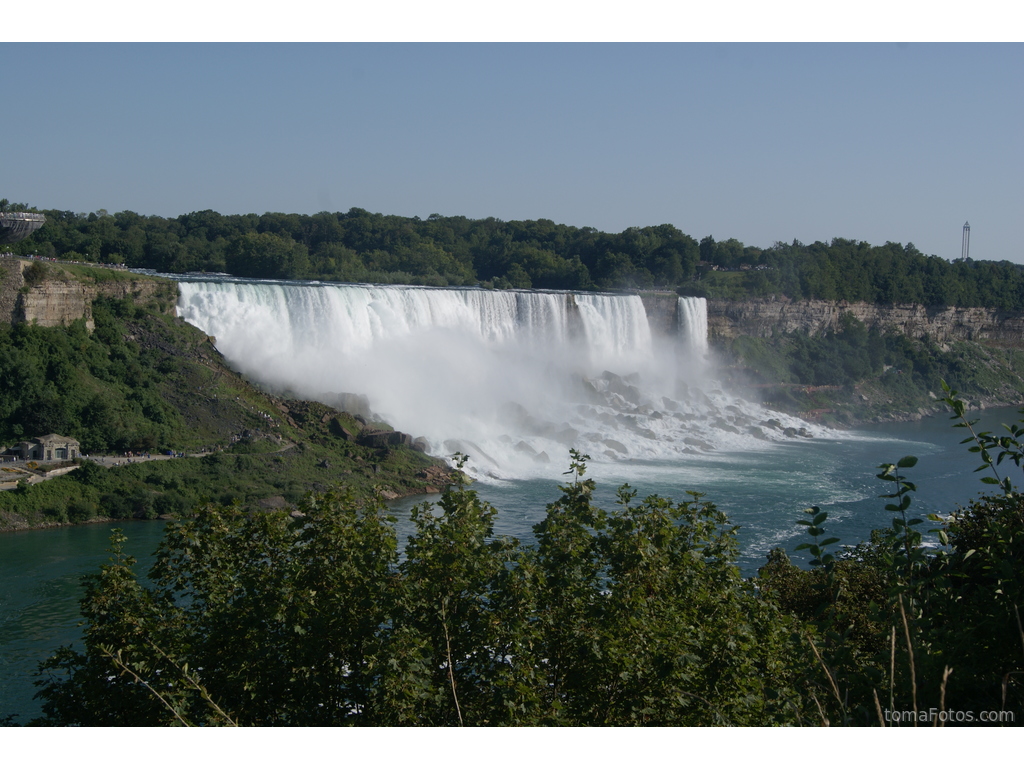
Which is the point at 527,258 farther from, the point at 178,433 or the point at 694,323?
the point at 178,433

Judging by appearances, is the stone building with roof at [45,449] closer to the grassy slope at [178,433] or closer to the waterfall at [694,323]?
the grassy slope at [178,433]

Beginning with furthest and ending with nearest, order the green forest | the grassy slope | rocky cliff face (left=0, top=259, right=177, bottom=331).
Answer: the green forest < rocky cliff face (left=0, top=259, right=177, bottom=331) < the grassy slope

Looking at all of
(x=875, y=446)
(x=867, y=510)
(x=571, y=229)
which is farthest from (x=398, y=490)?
(x=571, y=229)

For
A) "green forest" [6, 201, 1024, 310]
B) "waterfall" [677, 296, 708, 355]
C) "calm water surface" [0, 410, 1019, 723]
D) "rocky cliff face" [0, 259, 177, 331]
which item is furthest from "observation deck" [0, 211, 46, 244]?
"waterfall" [677, 296, 708, 355]

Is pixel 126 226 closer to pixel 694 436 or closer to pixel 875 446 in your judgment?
pixel 694 436

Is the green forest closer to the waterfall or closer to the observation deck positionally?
the waterfall

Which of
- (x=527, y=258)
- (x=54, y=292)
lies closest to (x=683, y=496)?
(x=54, y=292)

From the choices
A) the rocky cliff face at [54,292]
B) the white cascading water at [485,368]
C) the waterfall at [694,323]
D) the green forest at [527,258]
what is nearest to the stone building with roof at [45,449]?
the rocky cliff face at [54,292]
